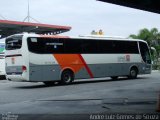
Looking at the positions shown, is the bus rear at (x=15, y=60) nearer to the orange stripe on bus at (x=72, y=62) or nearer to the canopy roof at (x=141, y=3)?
the orange stripe on bus at (x=72, y=62)

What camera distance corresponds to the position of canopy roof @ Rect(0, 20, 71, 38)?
122 feet

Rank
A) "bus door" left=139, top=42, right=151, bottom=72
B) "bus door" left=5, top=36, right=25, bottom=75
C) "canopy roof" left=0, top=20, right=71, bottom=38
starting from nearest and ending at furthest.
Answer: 1. "bus door" left=5, top=36, right=25, bottom=75
2. "bus door" left=139, top=42, right=151, bottom=72
3. "canopy roof" left=0, top=20, right=71, bottom=38

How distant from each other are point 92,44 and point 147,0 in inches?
394

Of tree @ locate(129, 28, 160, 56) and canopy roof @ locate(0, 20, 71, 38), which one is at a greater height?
tree @ locate(129, 28, 160, 56)

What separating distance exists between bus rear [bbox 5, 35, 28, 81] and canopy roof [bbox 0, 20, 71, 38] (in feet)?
39.5

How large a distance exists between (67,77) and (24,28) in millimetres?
15311

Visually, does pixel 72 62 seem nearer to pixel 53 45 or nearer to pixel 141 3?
pixel 53 45

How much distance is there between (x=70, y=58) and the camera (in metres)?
25.1

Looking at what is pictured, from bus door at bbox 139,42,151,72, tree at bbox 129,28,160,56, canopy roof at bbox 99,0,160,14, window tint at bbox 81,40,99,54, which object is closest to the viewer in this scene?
canopy roof at bbox 99,0,160,14

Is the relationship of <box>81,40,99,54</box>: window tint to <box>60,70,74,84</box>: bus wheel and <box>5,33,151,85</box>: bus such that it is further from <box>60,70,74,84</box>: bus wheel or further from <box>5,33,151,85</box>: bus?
<box>60,70,74,84</box>: bus wheel

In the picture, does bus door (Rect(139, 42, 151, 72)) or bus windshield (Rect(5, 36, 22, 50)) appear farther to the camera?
bus door (Rect(139, 42, 151, 72))

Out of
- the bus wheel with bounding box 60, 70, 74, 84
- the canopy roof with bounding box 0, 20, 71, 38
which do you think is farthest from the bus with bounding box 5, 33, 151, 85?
the canopy roof with bounding box 0, 20, 71, 38

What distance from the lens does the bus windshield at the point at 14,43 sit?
76.9ft

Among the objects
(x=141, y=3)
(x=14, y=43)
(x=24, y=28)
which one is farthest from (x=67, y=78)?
(x=24, y=28)
